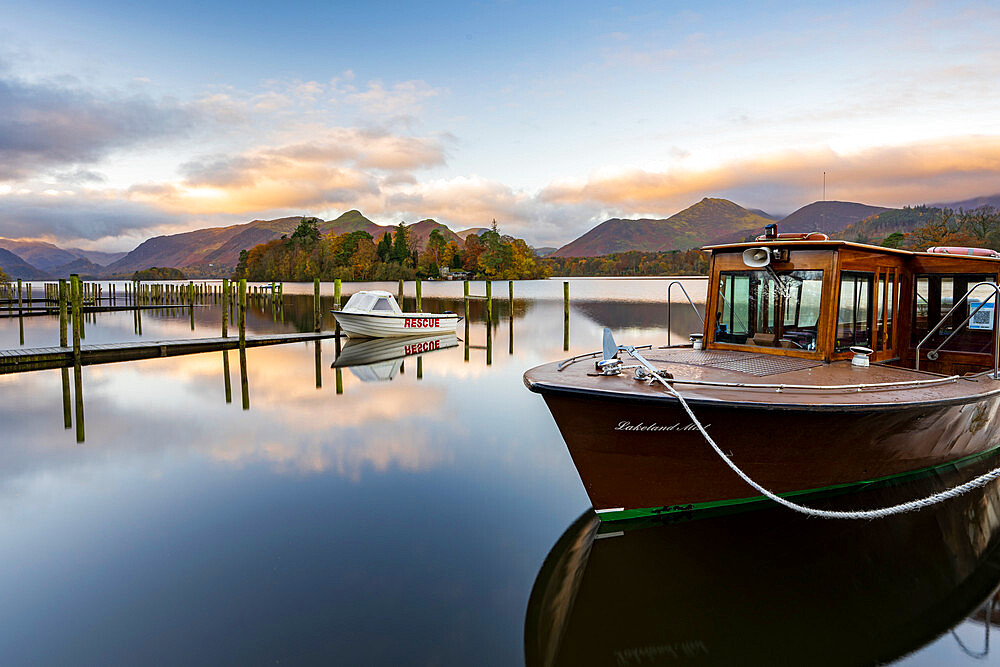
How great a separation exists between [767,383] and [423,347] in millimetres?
22678

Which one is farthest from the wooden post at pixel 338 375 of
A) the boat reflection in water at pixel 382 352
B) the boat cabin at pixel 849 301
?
the boat cabin at pixel 849 301

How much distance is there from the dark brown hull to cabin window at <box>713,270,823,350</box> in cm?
189

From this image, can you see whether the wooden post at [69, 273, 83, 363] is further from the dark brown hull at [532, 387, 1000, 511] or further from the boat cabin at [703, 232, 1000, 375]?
the boat cabin at [703, 232, 1000, 375]

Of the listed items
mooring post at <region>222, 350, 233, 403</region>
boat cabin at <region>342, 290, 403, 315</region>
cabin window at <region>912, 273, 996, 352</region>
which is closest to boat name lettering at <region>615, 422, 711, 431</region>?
cabin window at <region>912, 273, 996, 352</region>

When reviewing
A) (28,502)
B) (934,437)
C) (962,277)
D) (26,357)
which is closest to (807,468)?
(934,437)

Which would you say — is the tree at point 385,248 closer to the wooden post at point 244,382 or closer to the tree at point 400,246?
the tree at point 400,246

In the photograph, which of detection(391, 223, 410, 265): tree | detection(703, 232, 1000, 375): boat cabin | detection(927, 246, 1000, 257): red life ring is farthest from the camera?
detection(391, 223, 410, 265): tree

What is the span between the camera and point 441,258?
481 feet

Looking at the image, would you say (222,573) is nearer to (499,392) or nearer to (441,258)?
(499,392)

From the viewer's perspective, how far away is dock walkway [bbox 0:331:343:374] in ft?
65.0

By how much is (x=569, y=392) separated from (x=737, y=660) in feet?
9.59

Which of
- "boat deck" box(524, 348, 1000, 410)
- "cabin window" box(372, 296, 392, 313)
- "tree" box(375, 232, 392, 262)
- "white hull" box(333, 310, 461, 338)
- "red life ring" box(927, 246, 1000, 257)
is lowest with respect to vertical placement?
"white hull" box(333, 310, 461, 338)

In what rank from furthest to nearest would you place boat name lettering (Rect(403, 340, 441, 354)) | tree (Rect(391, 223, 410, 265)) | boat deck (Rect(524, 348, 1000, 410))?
tree (Rect(391, 223, 410, 265))
boat name lettering (Rect(403, 340, 441, 354))
boat deck (Rect(524, 348, 1000, 410))

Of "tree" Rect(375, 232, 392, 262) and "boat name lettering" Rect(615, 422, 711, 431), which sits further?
"tree" Rect(375, 232, 392, 262)
